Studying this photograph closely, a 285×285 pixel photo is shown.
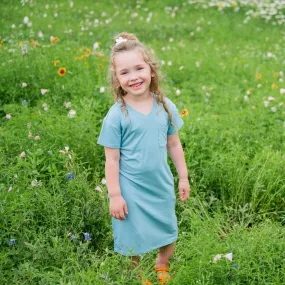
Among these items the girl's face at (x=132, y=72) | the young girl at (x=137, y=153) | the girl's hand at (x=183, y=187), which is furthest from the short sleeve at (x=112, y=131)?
the girl's hand at (x=183, y=187)

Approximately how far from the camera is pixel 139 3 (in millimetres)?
11031

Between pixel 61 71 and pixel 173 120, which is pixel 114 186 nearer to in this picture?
pixel 173 120

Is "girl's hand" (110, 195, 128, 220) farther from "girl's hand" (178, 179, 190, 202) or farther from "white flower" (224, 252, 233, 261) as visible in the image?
"white flower" (224, 252, 233, 261)

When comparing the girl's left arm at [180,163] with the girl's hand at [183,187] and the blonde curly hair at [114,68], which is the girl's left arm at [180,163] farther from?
the blonde curly hair at [114,68]

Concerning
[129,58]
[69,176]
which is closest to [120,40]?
[129,58]

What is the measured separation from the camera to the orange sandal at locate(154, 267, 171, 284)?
2744 mm

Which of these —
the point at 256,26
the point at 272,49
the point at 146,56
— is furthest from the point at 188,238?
the point at 256,26

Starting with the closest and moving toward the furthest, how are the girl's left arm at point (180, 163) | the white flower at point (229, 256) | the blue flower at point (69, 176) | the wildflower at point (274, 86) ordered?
the white flower at point (229, 256), the girl's left arm at point (180, 163), the blue flower at point (69, 176), the wildflower at point (274, 86)

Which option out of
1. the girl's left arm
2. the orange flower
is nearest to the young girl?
the girl's left arm

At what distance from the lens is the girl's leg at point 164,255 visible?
287 cm

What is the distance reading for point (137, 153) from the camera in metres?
2.62

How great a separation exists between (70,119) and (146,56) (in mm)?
1664

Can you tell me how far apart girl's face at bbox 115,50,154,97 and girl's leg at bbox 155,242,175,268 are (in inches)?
34.9

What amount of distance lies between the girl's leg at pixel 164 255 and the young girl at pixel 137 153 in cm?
12
